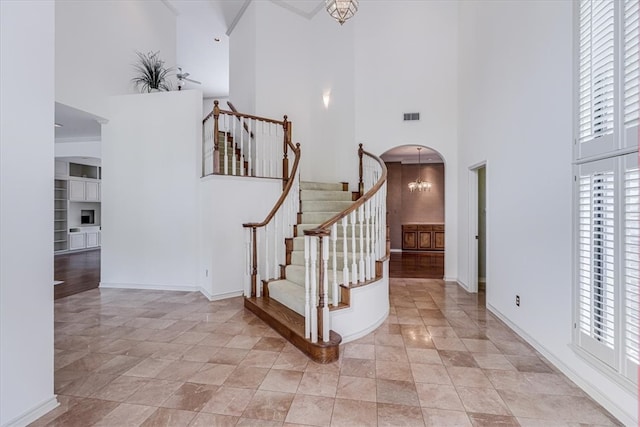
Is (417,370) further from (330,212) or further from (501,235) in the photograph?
(330,212)

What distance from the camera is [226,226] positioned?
14.9 feet

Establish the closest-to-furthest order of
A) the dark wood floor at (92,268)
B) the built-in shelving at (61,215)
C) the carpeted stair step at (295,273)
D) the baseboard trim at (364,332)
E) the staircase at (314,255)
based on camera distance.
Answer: the staircase at (314,255), the baseboard trim at (364,332), the carpeted stair step at (295,273), the dark wood floor at (92,268), the built-in shelving at (61,215)

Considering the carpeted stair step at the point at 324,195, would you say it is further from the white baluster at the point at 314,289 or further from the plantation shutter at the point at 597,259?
the plantation shutter at the point at 597,259

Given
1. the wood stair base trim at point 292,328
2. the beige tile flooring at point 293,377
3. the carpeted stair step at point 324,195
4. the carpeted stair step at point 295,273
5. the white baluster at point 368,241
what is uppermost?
the carpeted stair step at point 324,195

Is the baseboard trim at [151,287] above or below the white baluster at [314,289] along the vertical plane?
below

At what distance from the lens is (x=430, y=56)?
5500mm

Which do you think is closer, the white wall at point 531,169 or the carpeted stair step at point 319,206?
the white wall at point 531,169

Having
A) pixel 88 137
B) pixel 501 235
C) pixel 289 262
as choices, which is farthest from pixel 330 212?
pixel 88 137

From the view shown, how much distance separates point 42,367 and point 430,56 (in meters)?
6.56

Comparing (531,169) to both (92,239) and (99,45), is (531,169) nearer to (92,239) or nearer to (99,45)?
(99,45)

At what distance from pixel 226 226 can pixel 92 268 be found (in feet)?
14.8

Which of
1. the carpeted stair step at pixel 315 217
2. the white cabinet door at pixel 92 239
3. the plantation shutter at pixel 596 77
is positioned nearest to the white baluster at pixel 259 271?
the carpeted stair step at pixel 315 217

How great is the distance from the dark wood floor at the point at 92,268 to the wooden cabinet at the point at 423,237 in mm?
305

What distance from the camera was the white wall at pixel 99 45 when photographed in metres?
4.34
